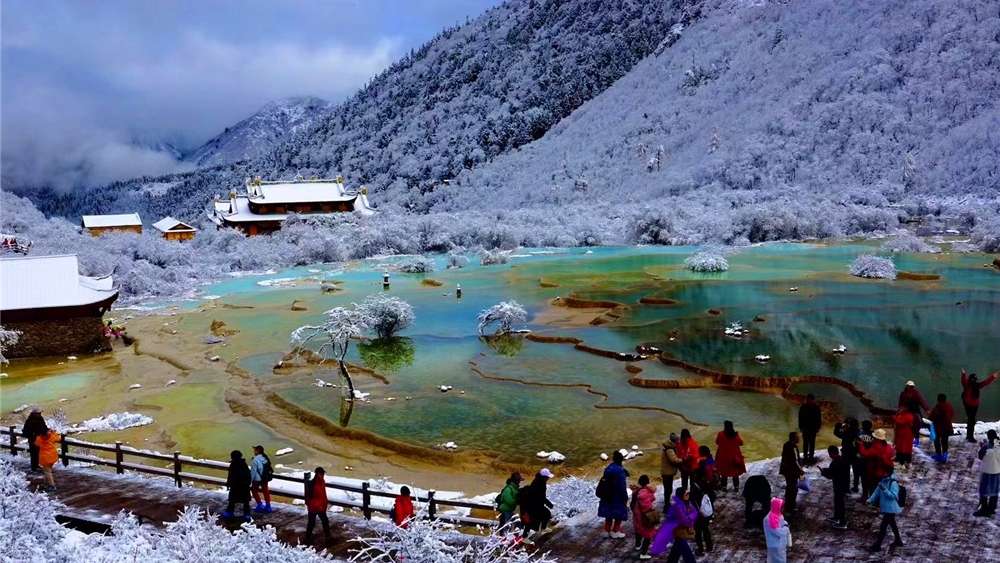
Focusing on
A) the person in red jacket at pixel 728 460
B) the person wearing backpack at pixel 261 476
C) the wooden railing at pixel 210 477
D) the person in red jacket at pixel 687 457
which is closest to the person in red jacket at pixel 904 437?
the person in red jacket at pixel 728 460

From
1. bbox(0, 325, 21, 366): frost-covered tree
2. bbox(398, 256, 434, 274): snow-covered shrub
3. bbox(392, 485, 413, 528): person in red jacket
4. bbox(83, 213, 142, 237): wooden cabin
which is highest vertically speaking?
bbox(83, 213, 142, 237): wooden cabin

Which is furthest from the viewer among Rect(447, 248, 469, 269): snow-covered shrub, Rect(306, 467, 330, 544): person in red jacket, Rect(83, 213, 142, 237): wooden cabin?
Rect(83, 213, 142, 237): wooden cabin

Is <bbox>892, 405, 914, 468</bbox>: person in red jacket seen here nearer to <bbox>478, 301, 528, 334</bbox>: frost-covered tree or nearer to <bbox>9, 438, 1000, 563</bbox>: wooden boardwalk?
<bbox>9, 438, 1000, 563</bbox>: wooden boardwalk

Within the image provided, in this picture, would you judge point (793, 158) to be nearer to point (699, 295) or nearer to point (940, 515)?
point (699, 295)

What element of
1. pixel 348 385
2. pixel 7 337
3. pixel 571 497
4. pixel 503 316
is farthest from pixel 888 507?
pixel 7 337

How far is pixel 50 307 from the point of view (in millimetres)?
25906

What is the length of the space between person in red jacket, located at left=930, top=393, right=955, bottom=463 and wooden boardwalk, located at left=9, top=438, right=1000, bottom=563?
0.22 meters

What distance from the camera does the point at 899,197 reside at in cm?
7338

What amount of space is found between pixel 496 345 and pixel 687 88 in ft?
302

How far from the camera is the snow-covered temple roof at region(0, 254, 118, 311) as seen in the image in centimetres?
2583

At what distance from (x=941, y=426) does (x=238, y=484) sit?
443 inches

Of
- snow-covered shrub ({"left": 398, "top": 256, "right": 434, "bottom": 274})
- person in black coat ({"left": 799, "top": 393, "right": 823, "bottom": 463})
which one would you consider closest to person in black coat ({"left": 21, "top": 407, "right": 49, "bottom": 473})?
person in black coat ({"left": 799, "top": 393, "right": 823, "bottom": 463})

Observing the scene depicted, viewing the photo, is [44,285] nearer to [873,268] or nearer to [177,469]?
[177,469]

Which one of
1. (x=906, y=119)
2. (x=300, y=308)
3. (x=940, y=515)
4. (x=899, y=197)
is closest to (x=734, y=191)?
(x=899, y=197)
